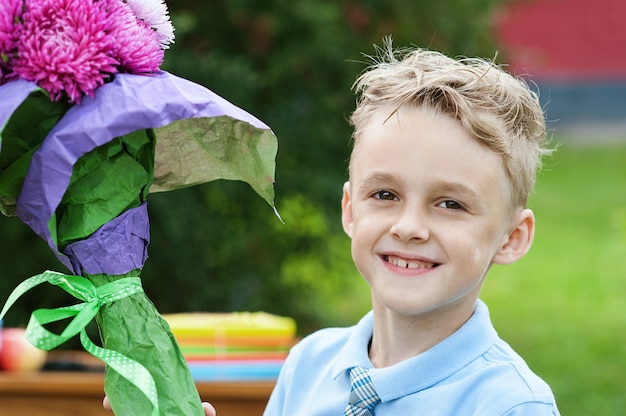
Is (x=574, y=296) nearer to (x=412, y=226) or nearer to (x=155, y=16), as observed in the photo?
(x=412, y=226)

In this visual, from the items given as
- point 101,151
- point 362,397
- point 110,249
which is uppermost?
point 101,151

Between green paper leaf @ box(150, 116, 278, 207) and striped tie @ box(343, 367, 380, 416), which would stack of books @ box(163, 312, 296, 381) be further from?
green paper leaf @ box(150, 116, 278, 207)

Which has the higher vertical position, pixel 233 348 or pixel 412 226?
pixel 412 226

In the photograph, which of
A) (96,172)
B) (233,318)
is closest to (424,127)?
(96,172)

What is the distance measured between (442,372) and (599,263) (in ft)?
27.5

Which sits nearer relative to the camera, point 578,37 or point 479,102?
point 479,102

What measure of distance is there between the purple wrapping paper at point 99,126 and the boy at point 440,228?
397 millimetres

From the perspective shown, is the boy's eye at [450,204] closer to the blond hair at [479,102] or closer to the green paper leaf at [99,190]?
the blond hair at [479,102]

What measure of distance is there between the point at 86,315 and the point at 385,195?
1.99 ft

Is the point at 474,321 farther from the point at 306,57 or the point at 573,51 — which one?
the point at 573,51

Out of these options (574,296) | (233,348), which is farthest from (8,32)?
(574,296)

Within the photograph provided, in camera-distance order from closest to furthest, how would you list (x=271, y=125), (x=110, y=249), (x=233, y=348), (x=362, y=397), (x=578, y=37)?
(x=110, y=249), (x=362, y=397), (x=233, y=348), (x=271, y=125), (x=578, y=37)

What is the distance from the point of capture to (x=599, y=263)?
9914 mm

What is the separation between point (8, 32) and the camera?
152 cm
